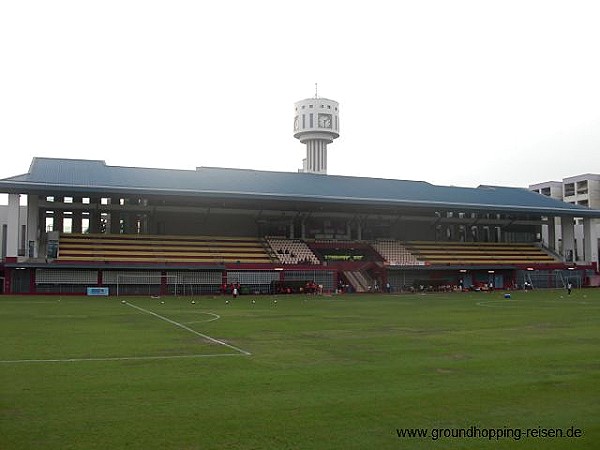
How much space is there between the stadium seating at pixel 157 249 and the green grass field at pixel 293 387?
36615 mm

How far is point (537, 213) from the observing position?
84625mm

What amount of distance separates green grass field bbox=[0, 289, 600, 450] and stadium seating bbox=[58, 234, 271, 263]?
36615 millimetres

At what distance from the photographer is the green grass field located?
31.9 feet

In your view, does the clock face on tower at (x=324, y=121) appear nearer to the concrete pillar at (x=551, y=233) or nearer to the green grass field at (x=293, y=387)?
the concrete pillar at (x=551, y=233)

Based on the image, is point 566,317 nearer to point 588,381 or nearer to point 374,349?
point 374,349

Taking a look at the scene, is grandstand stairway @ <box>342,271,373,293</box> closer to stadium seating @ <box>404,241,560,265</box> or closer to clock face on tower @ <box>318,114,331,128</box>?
stadium seating @ <box>404,241,560,265</box>

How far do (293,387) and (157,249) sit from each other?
55.0 m

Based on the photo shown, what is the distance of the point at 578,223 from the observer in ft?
360

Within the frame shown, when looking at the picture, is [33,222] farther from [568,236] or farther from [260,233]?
[568,236]

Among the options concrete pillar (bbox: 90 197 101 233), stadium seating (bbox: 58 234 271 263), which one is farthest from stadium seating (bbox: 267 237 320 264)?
concrete pillar (bbox: 90 197 101 233)

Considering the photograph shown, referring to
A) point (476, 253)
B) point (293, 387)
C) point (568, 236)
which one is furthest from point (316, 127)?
point (293, 387)

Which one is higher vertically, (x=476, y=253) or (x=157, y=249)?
(x=157, y=249)

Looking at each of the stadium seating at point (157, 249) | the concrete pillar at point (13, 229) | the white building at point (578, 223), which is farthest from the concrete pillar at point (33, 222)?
the white building at point (578, 223)

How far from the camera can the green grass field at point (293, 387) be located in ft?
31.9
